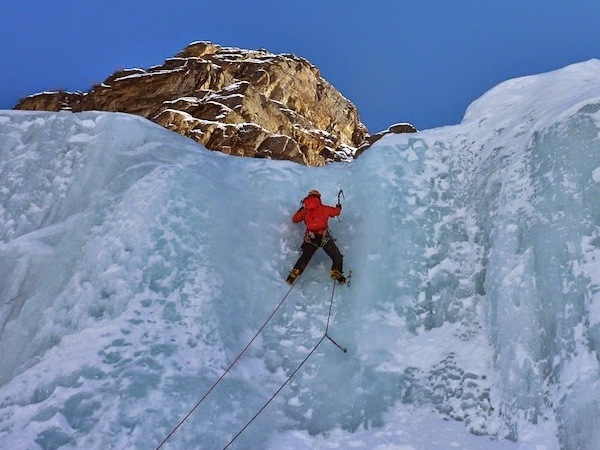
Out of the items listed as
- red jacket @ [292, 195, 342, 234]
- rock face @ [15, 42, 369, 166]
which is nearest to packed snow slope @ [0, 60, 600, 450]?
red jacket @ [292, 195, 342, 234]

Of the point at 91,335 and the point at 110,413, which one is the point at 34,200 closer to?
the point at 91,335

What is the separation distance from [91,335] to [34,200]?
116 inches

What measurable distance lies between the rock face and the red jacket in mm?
16601

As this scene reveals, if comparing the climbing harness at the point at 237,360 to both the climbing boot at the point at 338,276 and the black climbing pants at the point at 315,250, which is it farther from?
the black climbing pants at the point at 315,250

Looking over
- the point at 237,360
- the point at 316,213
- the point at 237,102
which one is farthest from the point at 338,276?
the point at 237,102

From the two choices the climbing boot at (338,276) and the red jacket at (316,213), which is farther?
the red jacket at (316,213)

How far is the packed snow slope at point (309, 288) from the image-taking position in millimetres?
6020

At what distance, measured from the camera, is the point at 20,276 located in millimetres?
7848

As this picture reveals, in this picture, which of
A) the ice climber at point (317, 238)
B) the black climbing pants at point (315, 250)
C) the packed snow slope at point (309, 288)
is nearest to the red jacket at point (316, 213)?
the ice climber at point (317, 238)

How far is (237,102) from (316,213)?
24.0 m

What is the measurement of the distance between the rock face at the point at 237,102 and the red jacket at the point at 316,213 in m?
16.6

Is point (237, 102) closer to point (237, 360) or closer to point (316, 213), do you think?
point (316, 213)

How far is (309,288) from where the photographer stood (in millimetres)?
8180

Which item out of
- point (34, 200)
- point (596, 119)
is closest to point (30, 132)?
point (34, 200)
